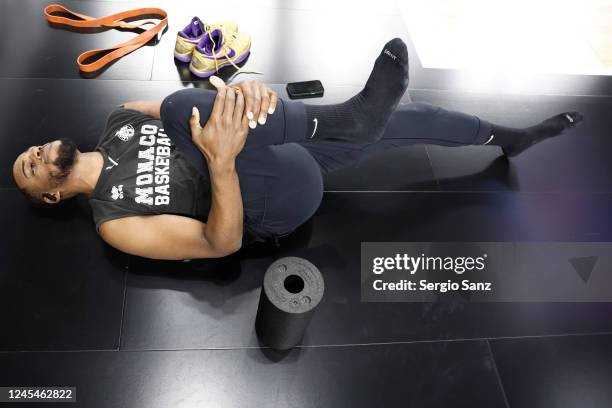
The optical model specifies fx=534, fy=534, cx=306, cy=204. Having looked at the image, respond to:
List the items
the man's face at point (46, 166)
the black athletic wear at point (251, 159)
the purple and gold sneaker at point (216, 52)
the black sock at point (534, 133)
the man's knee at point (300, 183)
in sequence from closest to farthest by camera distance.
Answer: the black athletic wear at point (251, 159) < the man's knee at point (300, 183) < the man's face at point (46, 166) < the black sock at point (534, 133) < the purple and gold sneaker at point (216, 52)

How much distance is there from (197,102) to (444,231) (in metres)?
1.14

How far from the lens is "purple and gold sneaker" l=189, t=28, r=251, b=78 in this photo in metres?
2.51

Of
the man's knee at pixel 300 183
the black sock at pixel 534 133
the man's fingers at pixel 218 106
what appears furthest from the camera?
the black sock at pixel 534 133

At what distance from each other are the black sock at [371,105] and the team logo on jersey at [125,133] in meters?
0.69

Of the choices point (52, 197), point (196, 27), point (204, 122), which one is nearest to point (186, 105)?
point (204, 122)

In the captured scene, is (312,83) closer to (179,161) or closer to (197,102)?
(179,161)

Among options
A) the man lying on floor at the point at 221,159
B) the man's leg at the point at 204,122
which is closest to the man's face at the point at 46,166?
the man lying on floor at the point at 221,159

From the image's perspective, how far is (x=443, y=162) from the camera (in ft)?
7.63

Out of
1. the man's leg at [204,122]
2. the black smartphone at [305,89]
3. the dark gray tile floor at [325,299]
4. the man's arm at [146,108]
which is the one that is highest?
the man's leg at [204,122]

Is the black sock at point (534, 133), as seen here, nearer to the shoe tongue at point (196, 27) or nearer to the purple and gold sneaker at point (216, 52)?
the purple and gold sneaker at point (216, 52)

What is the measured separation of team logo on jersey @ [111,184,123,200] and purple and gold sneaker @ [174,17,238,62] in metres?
1.05

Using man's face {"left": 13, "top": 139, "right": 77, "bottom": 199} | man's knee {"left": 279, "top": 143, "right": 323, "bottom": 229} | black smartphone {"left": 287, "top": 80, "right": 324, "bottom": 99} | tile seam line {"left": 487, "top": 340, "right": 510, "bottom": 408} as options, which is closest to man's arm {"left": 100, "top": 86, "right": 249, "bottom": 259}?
man's knee {"left": 279, "top": 143, "right": 323, "bottom": 229}

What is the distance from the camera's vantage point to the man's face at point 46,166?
1756mm

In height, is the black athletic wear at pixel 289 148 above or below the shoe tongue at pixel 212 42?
above
